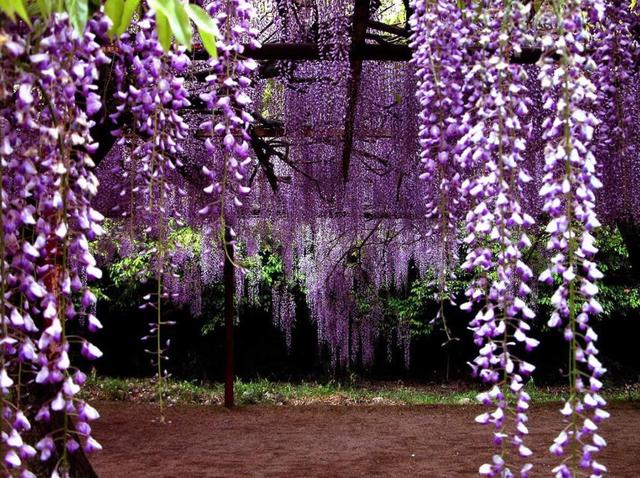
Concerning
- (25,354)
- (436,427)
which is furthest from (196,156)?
(25,354)

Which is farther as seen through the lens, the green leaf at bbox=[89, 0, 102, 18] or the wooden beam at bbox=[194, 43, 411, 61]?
the wooden beam at bbox=[194, 43, 411, 61]

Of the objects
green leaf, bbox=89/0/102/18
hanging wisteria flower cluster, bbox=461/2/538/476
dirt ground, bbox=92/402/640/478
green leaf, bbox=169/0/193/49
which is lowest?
dirt ground, bbox=92/402/640/478

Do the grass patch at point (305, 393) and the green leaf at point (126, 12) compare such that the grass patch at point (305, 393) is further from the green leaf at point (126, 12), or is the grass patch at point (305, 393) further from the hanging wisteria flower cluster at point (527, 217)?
the green leaf at point (126, 12)

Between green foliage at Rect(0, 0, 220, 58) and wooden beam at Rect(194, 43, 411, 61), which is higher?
wooden beam at Rect(194, 43, 411, 61)

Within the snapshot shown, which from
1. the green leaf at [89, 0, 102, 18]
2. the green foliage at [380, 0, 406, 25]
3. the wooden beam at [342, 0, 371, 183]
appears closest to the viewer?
the green leaf at [89, 0, 102, 18]

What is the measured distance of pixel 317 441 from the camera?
6461 millimetres

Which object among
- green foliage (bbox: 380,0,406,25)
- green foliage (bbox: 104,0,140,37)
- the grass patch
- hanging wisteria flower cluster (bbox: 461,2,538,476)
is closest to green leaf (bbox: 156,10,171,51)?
green foliage (bbox: 104,0,140,37)

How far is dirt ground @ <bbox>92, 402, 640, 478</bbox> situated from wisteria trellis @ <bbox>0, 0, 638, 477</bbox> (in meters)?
1.76

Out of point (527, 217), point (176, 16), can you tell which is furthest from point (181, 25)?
point (527, 217)

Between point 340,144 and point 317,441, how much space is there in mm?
2362

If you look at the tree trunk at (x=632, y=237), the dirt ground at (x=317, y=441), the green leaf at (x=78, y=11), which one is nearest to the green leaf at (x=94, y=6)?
the green leaf at (x=78, y=11)

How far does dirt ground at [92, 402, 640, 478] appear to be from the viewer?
5273 mm

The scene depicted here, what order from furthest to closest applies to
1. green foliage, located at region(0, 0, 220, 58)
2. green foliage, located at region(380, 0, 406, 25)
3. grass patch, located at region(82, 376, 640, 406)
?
grass patch, located at region(82, 376, 640, 406), green foliage, located at region(380, 0, 406, 25), green foliage, located at region(0, 0, 220, 58)

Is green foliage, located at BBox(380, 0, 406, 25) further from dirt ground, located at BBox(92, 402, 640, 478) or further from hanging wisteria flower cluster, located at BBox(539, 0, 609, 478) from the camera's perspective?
hanging wisteria flower cluster, located at BBox(539, 0, 609, 478)
